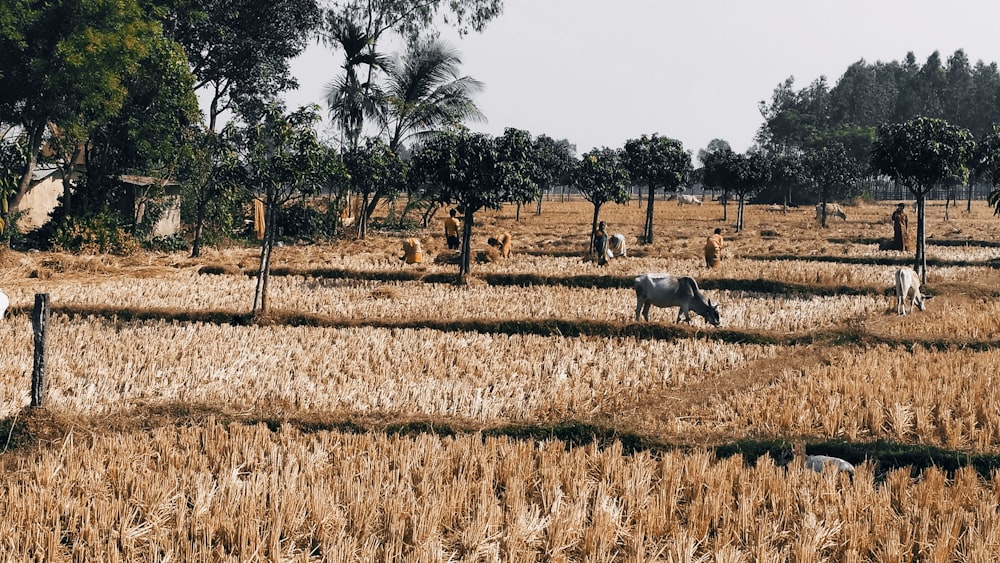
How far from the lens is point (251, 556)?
5160 mm

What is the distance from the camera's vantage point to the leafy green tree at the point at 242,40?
109 feet

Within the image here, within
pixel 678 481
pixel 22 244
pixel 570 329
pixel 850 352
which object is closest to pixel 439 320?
pixel 570 329

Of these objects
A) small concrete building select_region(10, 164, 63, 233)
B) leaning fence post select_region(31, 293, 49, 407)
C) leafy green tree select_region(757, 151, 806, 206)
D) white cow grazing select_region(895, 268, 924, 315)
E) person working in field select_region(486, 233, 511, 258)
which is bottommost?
leaning fence post select_region(31, 293, 49, 407)

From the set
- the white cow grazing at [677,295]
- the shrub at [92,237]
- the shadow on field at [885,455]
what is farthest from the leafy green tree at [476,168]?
the shadow on field at [885,455]

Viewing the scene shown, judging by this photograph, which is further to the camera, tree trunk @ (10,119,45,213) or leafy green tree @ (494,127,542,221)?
tree trunk @ (10,119,45,213)

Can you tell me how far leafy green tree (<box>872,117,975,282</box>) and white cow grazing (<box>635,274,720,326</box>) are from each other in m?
8.64

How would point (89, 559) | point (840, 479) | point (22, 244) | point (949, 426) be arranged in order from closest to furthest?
point (89, 559), point (840, 479), point (949, 426), point (22, 244)

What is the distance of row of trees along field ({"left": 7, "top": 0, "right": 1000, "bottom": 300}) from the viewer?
18750 millimetres

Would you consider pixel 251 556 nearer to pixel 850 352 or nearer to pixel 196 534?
pixel 196 534

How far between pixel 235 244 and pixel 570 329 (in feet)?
66.1

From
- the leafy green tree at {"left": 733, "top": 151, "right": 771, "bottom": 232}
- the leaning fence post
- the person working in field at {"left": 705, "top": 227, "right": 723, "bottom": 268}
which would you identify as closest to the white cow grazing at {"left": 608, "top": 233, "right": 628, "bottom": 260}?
the person working in field at {"left": 705, "top": 227, "right": 723, "bottom": 268}

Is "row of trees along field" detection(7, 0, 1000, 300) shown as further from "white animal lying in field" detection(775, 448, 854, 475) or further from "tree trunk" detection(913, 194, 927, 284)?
"white animal lying in field" detection(775, 448, 854, 475)

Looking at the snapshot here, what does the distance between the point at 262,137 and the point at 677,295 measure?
8477 mm

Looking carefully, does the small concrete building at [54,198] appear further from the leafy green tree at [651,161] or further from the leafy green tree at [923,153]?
Result: the leafy green tree at [923,153]
